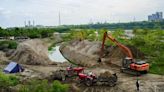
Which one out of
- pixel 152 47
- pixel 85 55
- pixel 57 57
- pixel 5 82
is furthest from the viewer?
pixel 57 57

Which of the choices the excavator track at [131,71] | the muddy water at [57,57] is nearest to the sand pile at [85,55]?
the muddy water at [57,57]

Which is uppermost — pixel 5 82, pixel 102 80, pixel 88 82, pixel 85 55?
pixel 5 82

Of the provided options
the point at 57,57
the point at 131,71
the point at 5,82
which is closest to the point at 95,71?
the point at 131,71

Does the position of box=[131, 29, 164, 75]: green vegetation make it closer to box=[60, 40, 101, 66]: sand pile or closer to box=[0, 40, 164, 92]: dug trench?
box=[0, 40, 164, 92]: dug trench

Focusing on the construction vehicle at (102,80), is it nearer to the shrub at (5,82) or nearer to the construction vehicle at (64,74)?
the construction vehicle at (64,74)

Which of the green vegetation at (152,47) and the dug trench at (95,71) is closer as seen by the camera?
the dug trench at (95,71)

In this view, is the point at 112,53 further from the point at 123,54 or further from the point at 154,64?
the point at 154,64

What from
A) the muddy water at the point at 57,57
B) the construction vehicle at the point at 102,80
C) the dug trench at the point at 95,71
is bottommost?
the muddy water at the point at 57,57

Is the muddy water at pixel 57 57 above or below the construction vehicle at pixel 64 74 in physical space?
below

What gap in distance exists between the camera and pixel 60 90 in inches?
822

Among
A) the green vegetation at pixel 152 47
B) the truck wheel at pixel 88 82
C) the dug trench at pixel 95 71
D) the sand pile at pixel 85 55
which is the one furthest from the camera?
the sand pile at pixel 85 55

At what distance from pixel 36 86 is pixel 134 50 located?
21060mm

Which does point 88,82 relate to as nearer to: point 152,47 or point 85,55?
point 85,55

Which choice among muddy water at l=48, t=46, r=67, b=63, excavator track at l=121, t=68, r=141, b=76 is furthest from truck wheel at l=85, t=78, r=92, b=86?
muddy water at l=48, t=46, r=67, b=63
